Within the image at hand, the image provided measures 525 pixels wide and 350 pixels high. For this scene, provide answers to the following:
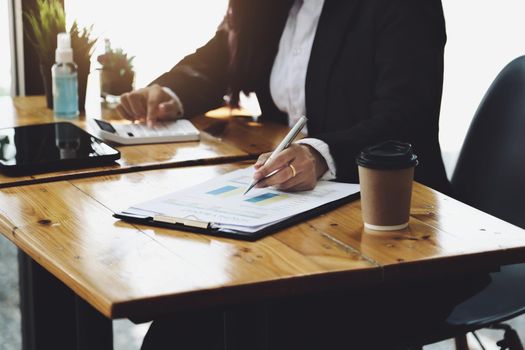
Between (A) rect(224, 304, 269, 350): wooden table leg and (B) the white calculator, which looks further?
(B) the white calculator

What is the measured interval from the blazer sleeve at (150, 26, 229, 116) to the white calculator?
0.16 meters

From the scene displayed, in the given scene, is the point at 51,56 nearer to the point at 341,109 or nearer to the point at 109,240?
the point at 341,109

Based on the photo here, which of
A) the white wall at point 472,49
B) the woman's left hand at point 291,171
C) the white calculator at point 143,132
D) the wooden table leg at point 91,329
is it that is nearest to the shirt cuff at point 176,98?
the white calculator at point 143,132

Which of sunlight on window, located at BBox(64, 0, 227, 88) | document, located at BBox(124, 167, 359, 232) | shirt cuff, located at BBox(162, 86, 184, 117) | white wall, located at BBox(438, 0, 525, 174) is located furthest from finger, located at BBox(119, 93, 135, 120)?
white wall, located at BBox(438, 0, 525, 174)

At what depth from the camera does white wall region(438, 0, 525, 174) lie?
11.6 ft

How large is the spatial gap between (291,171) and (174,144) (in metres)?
0.49

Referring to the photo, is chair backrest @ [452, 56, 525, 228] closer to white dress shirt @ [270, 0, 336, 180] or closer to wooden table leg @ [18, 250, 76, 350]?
white dress shirt @ [270, 0, 336, 180]

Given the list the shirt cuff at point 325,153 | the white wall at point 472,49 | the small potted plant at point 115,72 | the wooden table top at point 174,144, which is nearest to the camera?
the shirt cuff at point 325,153

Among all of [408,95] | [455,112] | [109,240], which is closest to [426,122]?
[408,95]

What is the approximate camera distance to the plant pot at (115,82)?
2.16 meters

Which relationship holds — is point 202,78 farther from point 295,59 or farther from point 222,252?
point 222,252

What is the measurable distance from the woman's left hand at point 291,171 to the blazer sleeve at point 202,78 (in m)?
0.68

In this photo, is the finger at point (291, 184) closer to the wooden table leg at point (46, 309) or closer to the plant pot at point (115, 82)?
the wooden table leg at point (46, 309)

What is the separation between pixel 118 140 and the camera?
1770 mm
